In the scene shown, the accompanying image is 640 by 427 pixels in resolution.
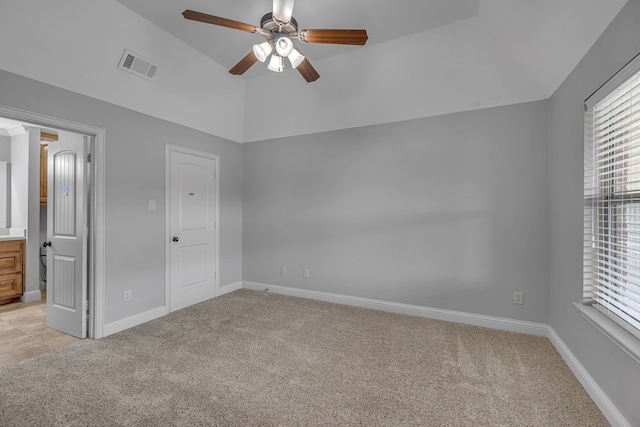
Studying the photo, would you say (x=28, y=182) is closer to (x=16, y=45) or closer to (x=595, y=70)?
(x=16, y=45)

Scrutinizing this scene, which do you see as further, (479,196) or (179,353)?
(479,196)

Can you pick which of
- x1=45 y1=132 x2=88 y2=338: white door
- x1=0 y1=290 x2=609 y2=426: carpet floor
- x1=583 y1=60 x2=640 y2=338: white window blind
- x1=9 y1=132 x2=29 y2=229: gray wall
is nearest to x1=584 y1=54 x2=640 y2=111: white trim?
x1=583 y1=60 x2=640 y2=338: white window blind

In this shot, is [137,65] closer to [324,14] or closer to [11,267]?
[324,14]

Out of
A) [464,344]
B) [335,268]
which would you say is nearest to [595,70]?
[464,344]

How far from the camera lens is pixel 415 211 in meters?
3.44

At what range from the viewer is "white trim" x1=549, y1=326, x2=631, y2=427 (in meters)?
1.66

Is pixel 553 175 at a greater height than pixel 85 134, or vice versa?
pixel 85 134

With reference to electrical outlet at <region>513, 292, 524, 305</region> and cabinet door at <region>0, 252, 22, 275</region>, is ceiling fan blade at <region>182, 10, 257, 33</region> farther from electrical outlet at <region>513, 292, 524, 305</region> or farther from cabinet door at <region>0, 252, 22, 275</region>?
cabinet door at <region>0, 252, 22, 275</region>

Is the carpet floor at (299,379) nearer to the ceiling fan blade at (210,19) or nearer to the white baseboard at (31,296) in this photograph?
the white baseboard at (31,296)

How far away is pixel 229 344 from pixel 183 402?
32.6 inches

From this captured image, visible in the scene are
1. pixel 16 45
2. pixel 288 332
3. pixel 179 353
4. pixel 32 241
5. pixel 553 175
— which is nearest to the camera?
pixel 16 45

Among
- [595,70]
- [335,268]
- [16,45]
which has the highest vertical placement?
[16,45]

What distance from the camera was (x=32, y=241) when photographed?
4117 millimetres

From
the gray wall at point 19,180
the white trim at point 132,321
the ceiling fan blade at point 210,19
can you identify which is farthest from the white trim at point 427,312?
the gray wall at point 19,180
